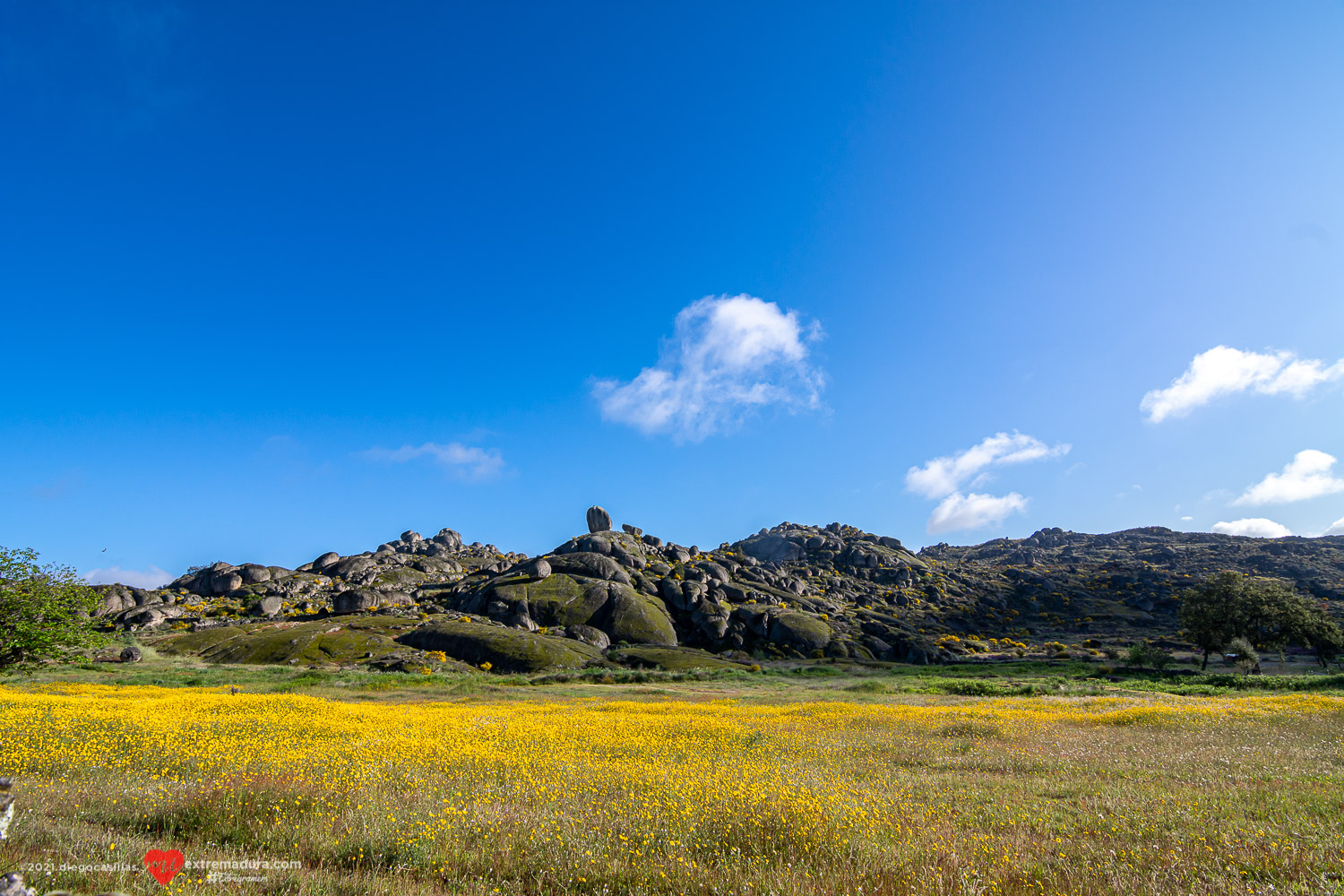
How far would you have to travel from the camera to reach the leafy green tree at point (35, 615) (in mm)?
30391

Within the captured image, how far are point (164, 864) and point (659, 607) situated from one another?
117073 millimetres

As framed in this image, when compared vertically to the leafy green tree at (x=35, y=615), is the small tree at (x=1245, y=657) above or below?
below

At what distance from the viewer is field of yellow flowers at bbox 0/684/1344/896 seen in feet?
22.0

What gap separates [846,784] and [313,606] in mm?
146305

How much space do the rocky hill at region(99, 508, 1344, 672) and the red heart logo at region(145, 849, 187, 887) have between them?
71.8 metres

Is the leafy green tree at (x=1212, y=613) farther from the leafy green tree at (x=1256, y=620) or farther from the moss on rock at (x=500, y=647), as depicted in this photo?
the moss on rock at (x=500, y=647)

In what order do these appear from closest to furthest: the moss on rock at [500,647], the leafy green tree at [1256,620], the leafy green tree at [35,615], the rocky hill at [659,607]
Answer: the leafy green tree at [35,615]
the leafy green tree at [1256,620]
the moss on rock at [500,647]
the rocky hill at [659,607]

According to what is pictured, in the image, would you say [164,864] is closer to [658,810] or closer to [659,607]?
[658,810]

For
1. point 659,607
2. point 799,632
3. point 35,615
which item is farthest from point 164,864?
point 659,607

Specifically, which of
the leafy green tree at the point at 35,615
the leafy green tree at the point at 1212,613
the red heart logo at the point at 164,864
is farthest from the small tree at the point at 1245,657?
the leafy green tree at the point at 35,615

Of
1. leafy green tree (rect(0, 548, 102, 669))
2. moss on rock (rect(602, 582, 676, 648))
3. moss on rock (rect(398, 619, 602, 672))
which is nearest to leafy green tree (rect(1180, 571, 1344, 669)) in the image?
moss on rock (rect(602, 582, 676, 648))

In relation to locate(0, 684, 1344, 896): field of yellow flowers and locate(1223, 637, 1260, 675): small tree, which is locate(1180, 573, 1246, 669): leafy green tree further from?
locate(0, 684, 1344, 896): field of yellow flowers

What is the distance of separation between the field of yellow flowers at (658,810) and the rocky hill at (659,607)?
63896 millimetres

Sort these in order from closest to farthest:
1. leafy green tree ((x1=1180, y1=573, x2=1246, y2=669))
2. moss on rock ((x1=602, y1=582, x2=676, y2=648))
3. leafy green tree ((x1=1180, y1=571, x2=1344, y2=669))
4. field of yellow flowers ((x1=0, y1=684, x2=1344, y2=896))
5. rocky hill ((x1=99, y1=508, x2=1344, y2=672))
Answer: field of yellow flowers ((x1=0, y1=684, x2=1344, y2=896)) < leafy green tree ((x1=1180, y1=571, x2=1344, y2=669)) < leafy green tree ((x1=1180, y1=573, x2=1246, y2=669)) < rocky hill ((x1=99, y1=508, x2=1344, y2=672)) < moss on rock ((x1=602, y1=582, x2=676, y2=648))
